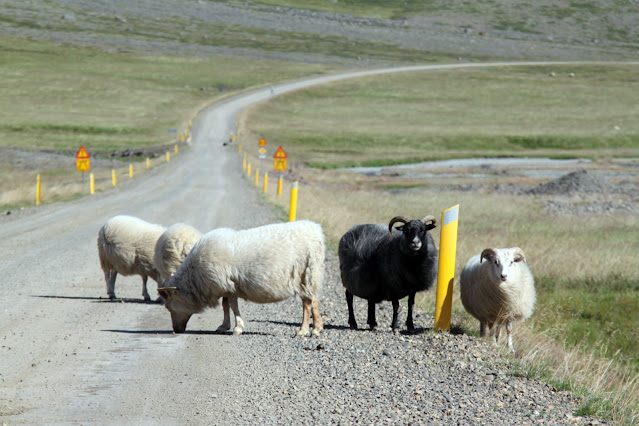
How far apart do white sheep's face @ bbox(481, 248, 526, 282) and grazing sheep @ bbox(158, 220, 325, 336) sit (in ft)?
6.84

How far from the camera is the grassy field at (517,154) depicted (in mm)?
11125

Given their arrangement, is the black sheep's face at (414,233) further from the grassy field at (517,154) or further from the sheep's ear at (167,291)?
the sheep's ear at (167,291)

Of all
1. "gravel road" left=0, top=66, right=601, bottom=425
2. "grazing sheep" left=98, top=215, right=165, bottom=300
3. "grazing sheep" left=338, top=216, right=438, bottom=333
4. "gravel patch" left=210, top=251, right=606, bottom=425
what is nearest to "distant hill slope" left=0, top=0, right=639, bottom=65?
"grazing sheep" left=98, top=215, right=165, bottom=300

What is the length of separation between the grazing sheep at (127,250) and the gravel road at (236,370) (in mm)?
476

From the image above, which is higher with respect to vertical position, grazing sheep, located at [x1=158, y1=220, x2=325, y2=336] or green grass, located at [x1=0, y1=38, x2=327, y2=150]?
grazing sheep, located at [x1=158, y1=220, x2=325, y2=336]

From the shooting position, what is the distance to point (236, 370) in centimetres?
764

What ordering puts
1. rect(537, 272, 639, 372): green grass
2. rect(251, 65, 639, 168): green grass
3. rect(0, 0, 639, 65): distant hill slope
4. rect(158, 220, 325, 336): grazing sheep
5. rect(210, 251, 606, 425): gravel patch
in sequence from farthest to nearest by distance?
rect(0, 0, 639, 65): distant hill slope → rect(251, 65, 639, 168): green grass → rect(537, 272, 639, 372): green grass → rect(158, 220, 325, 336): grazing sheep → rect(210, 251, 606, 425): gravel patch

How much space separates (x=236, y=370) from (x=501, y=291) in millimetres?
3473

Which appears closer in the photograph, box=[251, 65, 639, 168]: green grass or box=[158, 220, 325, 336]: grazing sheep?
box=[158, 220, 325, 336]: grazing sheep

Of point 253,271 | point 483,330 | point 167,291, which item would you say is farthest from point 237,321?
point 483,330

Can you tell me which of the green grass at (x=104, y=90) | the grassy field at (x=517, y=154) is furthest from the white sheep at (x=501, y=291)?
the green grass at (x=104, y=90)

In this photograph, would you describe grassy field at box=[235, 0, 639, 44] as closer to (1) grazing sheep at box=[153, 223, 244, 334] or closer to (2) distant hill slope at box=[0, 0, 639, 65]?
(2) distant hill slope at box=[0, 0, 639, 65]

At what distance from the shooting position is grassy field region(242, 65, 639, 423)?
438 inches

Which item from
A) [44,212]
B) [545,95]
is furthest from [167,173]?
[545,95]
